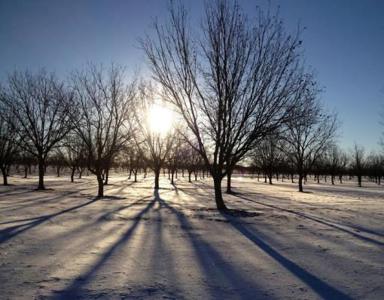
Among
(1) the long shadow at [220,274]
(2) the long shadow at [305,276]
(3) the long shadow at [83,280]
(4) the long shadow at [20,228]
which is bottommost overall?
(2) the long shadow at [305,276]

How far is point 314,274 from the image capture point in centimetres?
508

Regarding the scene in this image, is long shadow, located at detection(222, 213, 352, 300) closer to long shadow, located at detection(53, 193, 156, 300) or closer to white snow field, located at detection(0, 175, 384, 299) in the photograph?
white snow field, located at detection(0, 175, 384, 299)

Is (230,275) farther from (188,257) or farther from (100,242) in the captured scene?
(100,242)

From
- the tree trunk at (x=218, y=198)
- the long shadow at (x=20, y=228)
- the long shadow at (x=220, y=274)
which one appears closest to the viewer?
the long shadow at (x=220, y=274)

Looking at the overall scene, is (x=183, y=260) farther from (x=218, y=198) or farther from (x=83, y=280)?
(x=218, y=198)

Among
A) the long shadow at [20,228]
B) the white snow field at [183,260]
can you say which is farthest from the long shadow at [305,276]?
the long shadow at [20,228]

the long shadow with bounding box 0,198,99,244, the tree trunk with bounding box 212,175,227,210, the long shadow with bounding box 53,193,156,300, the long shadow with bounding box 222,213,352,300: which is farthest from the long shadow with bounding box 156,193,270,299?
the tree trunk with bounding box 212,175,227,210

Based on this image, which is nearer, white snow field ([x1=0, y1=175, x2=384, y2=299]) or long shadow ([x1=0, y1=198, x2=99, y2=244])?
white snow field ([x1=0, y1=175, x2=384, y2=299])

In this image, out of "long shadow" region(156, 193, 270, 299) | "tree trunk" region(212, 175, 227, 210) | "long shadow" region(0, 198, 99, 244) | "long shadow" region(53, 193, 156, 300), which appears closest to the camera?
"long shadow" region(53, 193, 156, 300)

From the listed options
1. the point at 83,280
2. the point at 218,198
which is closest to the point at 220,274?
the point at 83,280

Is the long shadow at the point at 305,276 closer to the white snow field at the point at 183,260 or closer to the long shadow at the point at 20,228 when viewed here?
the white snow field at the point at 183,260

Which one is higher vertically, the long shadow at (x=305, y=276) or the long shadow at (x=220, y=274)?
the long shadow at (x=220, y=274)

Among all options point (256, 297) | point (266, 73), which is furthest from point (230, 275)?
point (266, 73)

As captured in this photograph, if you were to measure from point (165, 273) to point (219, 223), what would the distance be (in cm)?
556
